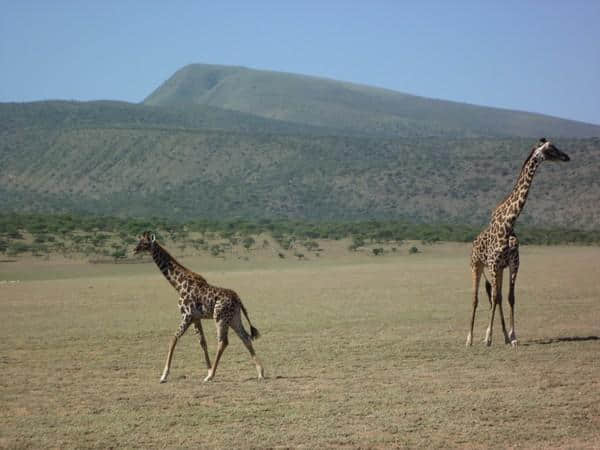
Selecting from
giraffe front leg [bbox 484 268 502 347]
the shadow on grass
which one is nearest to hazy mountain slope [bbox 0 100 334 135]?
the shadow on grass

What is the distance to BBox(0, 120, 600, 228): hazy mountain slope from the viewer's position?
73000 millimetres

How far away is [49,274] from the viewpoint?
3366 centimetres

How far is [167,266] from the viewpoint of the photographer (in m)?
12.8

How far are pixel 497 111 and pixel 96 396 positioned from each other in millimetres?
187332

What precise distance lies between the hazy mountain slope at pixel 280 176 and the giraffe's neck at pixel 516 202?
53532mm

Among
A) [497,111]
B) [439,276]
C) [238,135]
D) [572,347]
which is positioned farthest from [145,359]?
[497,111]

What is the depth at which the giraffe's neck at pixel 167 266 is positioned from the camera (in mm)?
12672

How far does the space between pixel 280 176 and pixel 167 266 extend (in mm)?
69379

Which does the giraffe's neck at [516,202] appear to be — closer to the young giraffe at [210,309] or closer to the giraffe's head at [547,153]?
the giraffe's head at [547,153]

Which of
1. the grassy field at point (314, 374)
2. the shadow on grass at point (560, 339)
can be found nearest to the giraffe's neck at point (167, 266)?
the grassy field at point (314, 374)

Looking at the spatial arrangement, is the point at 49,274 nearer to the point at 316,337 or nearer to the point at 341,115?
the point at 316,337

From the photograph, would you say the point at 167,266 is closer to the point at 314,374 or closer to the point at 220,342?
the point at 220,342

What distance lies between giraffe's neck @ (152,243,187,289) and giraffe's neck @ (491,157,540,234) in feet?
17.8

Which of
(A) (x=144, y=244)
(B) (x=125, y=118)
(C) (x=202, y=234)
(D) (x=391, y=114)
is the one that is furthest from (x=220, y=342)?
(D) (x=391, y=114)
